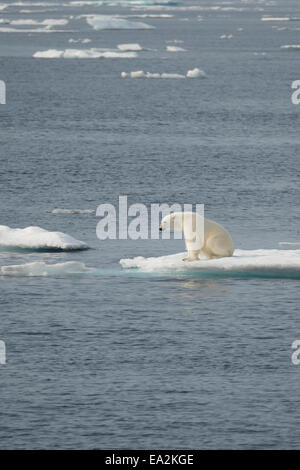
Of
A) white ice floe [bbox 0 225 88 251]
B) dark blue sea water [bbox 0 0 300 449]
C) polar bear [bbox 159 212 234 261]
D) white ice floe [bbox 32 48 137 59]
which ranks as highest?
white ice floe [bbox 32 48 137 59]

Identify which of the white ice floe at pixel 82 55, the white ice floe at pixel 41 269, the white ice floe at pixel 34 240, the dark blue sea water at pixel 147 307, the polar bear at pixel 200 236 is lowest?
the dark blue sea water at pixel 147 307

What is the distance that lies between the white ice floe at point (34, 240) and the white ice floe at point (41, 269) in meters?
2.11

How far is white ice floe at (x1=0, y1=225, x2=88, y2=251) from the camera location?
36.0 metres

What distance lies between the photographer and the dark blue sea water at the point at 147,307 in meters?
23.6

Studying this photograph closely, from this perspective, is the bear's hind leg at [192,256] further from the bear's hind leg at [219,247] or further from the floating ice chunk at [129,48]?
the floating ice chunk at [129,48]

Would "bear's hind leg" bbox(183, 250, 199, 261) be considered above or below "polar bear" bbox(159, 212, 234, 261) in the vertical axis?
below

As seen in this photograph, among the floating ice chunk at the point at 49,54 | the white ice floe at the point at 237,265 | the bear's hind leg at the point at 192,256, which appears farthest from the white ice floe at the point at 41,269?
the floating ice chunk at the point at 49,54

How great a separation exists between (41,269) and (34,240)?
2.58 m

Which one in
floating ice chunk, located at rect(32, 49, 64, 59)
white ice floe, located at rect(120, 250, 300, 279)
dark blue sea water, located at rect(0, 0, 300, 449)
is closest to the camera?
dark blue sea water, located at rect(0, 0, 300, 449)

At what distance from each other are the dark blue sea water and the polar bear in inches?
37.2

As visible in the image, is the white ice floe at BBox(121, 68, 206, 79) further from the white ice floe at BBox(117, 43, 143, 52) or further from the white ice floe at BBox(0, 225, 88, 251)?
the white ice floe at BBox(0, 225, 88, 251)

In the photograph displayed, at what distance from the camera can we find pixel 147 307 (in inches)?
1230

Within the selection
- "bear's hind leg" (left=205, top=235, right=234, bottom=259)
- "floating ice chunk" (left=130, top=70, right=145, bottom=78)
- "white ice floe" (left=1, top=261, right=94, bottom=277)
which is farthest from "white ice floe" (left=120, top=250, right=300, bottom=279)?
"floating ice chunk" (left=130, top=70, right=145, bottom=78)

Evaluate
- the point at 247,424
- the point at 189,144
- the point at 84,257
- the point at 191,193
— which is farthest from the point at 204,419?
the point at 189,144
